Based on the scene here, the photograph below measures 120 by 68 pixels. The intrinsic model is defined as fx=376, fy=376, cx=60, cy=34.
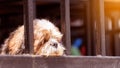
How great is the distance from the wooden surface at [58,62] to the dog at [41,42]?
0.12 feet

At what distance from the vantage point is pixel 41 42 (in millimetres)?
1806

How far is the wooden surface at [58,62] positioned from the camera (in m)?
1.61

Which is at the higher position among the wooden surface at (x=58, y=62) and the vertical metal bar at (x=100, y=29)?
the vertical metal bar at (x=100, y=29)

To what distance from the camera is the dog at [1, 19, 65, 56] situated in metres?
1.72

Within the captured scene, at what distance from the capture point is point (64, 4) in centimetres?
183

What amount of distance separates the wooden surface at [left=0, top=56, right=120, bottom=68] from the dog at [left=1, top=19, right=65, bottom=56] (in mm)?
36

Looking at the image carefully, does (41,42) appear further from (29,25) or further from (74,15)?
(74,15)

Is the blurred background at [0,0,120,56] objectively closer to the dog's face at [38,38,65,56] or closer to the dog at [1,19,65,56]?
the dog at [1,19,65,56]

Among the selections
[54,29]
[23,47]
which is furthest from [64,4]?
[23,47]

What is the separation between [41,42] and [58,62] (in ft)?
0.48

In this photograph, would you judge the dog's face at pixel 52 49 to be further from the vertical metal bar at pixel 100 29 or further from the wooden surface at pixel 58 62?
the vertical metal bar at pixel 100 29

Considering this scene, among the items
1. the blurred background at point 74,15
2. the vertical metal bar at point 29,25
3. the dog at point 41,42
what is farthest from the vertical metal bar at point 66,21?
the blurred background at point 74,15

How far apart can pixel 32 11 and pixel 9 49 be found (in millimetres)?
304

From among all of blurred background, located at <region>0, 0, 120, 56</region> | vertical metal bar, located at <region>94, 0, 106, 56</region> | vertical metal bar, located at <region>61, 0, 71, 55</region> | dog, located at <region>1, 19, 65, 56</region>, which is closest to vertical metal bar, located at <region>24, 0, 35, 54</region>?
dog, located at <region>1, 19, 65, 56</region>
